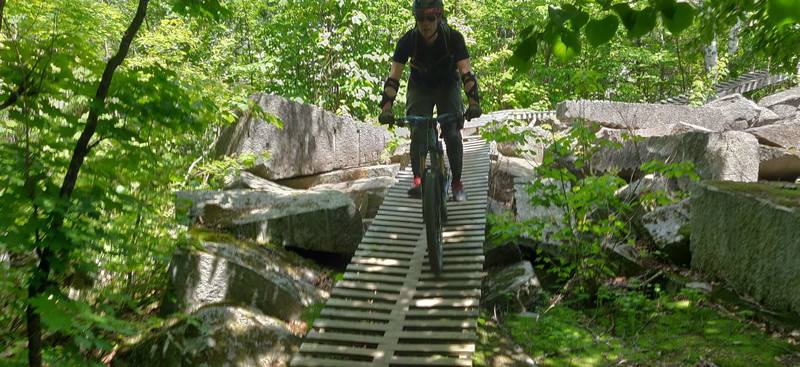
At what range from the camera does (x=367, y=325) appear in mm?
4008

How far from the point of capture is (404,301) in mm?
4273

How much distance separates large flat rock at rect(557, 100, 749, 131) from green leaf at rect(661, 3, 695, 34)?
10.3 metres

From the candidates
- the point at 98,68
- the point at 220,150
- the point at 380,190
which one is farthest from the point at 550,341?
the point at 220,150

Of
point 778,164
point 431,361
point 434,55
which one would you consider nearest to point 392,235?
point 434,55

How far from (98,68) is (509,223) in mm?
3388

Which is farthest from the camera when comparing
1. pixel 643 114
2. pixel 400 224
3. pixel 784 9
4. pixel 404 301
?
pixel 643 114

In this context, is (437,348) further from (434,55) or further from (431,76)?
(434,55)

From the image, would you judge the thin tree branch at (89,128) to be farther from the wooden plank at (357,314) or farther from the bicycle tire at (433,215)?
the bicycle tire at (433,215)

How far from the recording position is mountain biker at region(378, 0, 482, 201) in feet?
15.1

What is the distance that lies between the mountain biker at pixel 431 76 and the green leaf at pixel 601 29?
9.97 feet

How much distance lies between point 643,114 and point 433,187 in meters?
8.89

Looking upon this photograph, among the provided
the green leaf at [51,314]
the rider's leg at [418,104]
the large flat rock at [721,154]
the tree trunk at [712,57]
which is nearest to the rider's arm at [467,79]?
the rider's leg at [418,104]

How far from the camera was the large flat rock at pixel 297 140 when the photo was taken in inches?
319

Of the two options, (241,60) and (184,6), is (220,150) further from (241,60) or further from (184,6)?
(241,60)
